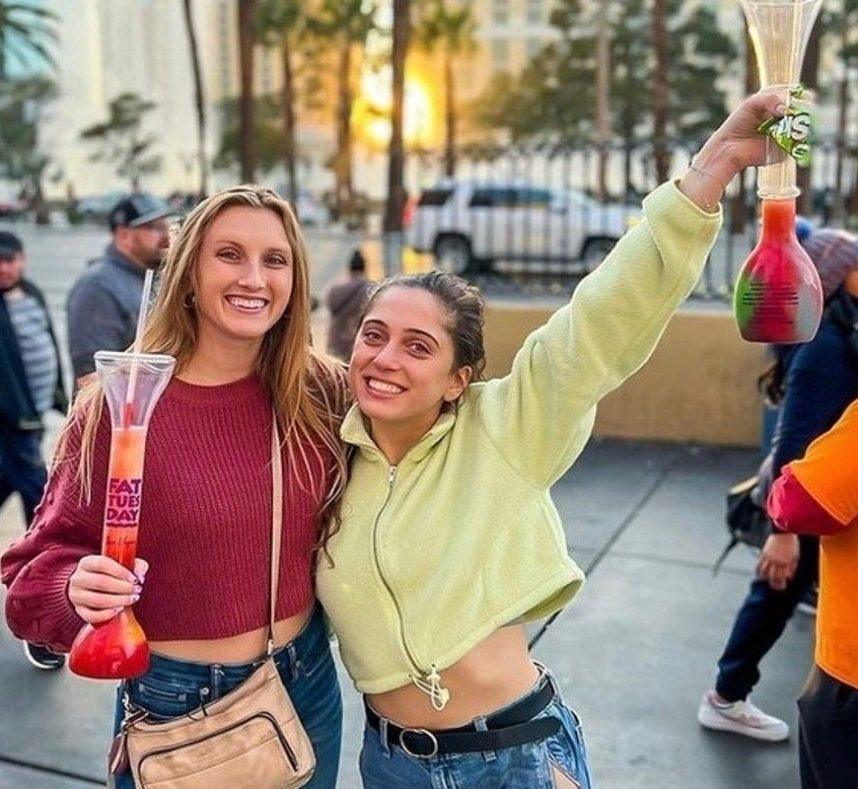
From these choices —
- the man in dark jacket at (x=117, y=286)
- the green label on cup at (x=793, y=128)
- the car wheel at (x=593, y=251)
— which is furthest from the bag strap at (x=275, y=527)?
the car wheel at (x=593, y=251)

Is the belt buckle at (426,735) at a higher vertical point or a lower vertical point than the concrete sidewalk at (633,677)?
higher

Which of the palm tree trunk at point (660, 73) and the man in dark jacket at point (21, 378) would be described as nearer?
the man in dark jacket at point (21, 378)

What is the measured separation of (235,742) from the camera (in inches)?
72.5

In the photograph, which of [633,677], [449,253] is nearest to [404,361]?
[633,677]

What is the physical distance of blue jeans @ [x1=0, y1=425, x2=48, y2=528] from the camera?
4.77 m

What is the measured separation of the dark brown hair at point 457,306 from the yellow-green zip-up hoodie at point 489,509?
109 millimetres

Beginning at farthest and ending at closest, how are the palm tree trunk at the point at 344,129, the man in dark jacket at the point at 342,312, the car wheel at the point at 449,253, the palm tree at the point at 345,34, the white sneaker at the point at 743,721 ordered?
the palm tree trunk at the point at 344,129
the palm tree at the point at 345,34
the car wheel at the point at 449,253
the man in dark jacket at the point at 342,312
the white sneaker at the point at 743,721

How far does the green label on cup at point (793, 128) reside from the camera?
1.62 metres

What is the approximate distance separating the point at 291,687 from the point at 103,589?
533 mm

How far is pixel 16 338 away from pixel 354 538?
345 cm

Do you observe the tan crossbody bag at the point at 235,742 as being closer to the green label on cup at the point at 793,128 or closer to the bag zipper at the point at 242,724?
the bag zipper at the point at 242,724

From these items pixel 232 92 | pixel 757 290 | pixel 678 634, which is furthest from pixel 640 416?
pixel 232 92

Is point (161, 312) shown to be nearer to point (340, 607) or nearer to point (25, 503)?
point (340, 607)

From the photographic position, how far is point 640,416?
7605mm
